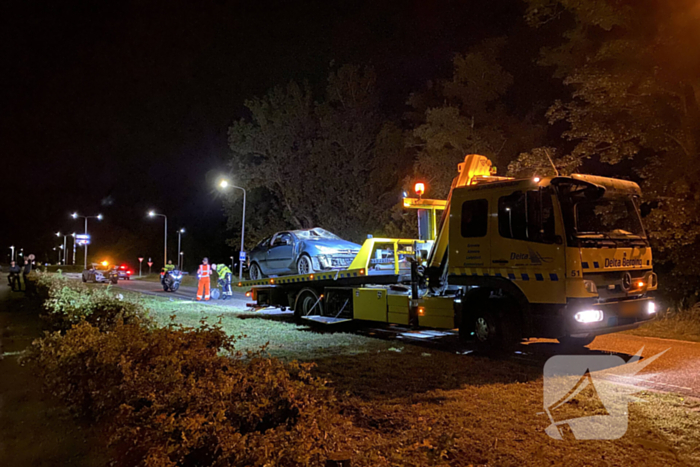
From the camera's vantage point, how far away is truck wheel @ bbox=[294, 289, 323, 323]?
12.4 metres

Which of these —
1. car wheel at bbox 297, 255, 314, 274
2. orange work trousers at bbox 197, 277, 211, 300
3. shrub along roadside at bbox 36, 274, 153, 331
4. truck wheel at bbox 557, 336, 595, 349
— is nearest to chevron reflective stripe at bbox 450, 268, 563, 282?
truck wheel at bbox 557, 336, 595, 349

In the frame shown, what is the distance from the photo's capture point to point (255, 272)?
1541 centimetres

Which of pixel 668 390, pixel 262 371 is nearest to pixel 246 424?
pixel 262 371

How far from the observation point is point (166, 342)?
5402mm

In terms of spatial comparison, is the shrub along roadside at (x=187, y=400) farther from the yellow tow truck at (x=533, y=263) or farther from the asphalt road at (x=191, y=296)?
the asphalt road at (x=191, y=296)

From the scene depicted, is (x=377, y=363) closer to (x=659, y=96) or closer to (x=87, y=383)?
(x=87, y=383)

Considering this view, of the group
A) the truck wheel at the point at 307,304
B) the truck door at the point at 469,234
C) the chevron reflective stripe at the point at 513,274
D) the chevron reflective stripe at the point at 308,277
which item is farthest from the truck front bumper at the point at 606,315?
the truck wheel at the point at 307,304

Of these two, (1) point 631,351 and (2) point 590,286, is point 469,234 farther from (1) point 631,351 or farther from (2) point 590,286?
(1) point 631,351

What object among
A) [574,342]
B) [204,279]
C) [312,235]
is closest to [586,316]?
[574,342]

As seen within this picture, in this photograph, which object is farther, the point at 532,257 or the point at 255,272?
the point at 255,272

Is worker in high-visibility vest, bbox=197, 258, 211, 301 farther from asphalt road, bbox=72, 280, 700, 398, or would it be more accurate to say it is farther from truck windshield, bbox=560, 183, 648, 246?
truck windshield, bbox=560, 183, 648, 246

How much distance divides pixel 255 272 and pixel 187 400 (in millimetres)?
11602

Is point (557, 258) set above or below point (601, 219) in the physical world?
below

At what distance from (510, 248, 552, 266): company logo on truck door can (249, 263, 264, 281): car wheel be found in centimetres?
904
